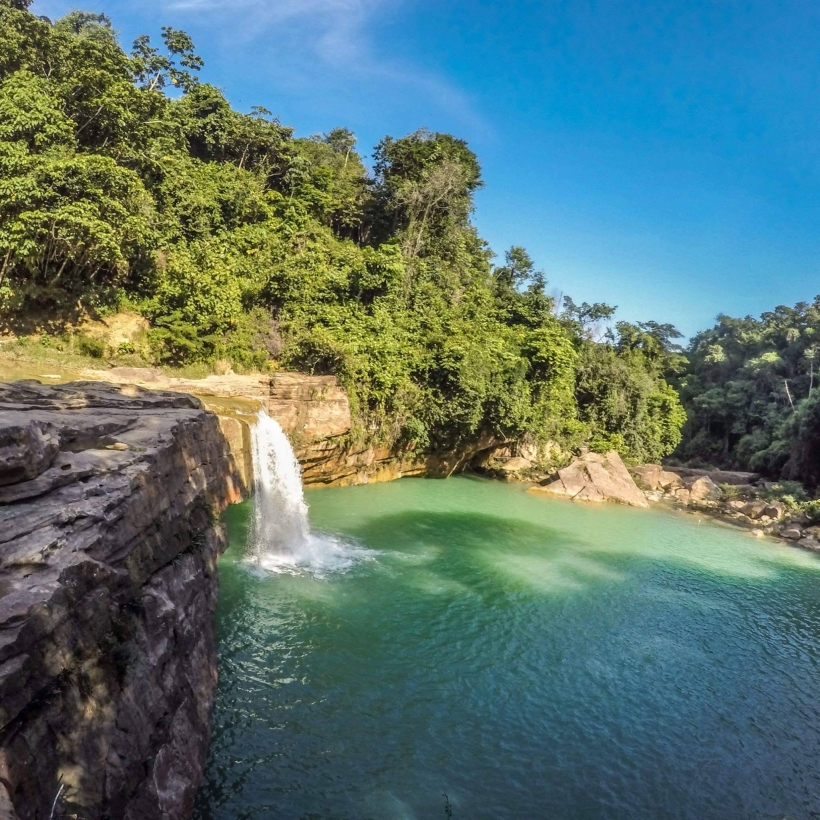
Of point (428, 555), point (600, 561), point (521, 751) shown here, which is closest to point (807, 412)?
point (600, 561)

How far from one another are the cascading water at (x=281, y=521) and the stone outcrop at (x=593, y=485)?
11.9 meters

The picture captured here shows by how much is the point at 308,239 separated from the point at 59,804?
2309cm

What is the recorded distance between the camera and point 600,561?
44.7 ft

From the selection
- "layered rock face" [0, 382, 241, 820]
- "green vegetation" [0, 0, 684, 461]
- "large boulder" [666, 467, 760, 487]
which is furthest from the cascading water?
"large boulder" [666, 467, 760, 487]

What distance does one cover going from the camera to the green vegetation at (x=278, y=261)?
15156 millimetres

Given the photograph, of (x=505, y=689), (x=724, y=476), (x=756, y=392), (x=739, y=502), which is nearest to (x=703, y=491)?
(x=739, y=502)

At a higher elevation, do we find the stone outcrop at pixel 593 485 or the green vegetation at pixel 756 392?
the green vegetation at pixel 756 392

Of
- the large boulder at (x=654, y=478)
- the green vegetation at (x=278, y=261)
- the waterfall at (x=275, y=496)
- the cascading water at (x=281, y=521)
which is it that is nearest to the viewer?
the cascading water at (x=281, y=521)

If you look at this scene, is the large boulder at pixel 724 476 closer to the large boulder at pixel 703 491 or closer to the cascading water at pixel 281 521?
the large boulder at pixel 703 491

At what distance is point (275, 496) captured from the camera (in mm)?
12383

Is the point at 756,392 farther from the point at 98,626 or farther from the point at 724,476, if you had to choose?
the point at 98,626

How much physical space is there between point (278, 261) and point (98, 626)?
62.4 feet

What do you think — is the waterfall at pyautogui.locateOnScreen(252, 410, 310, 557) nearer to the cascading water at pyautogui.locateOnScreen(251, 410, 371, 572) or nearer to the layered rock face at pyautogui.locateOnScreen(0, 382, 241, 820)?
the cascading water at pyautogui.locateOnScreen(251, 410, 371, 572)

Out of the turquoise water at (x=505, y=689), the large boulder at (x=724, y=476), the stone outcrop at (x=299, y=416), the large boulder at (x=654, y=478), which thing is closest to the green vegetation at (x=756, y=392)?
the large boulder at (x=724, y=476)
